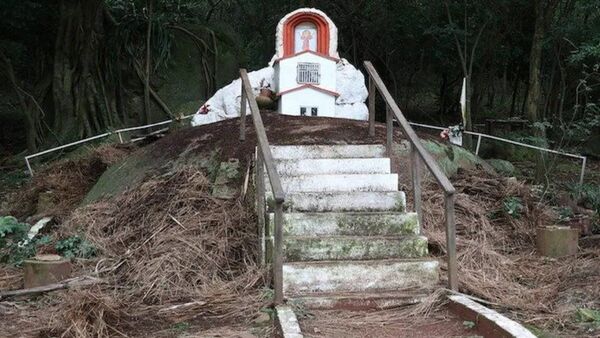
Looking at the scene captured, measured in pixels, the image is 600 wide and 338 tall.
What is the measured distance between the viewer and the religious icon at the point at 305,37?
993 cm

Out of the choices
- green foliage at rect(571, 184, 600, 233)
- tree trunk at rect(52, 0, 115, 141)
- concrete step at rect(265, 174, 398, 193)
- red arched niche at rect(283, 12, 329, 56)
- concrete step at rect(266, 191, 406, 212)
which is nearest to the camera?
concrete step at rect(266, 191, 406, 212)

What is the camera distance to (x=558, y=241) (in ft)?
21.5

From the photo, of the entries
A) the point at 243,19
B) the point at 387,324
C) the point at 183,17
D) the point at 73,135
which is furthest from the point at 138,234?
the point at 243,19

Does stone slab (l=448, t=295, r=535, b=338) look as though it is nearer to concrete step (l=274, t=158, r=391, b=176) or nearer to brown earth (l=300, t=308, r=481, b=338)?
brown earth (l=300, t=308, r=481, b=338)

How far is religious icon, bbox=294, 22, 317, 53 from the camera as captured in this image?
32.6ft

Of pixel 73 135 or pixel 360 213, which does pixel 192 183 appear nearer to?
pixel 360 213

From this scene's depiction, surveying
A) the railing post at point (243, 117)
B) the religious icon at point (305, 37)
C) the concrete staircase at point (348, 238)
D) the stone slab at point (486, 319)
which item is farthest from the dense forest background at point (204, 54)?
the stone slab at point (486, 319)

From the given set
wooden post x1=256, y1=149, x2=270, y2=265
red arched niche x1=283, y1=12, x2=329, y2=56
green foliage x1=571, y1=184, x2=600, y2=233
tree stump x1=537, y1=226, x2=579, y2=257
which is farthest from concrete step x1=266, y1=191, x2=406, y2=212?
red arched niche x1=283, y1=12, x2=329, y2=56

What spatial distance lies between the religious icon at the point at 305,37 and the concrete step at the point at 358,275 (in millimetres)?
5431

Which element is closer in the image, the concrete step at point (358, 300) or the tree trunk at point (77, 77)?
the concrete step at point (358, 300)

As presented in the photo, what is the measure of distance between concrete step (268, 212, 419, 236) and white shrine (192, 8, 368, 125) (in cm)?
408

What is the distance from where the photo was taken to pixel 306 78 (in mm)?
9562

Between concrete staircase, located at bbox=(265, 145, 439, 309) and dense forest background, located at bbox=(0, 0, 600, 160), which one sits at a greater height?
dense forest background, located at bbox=(0, 0, 600, 160)

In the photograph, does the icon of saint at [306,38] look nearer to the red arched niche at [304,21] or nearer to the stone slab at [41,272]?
the red arched niche at [304,21]
